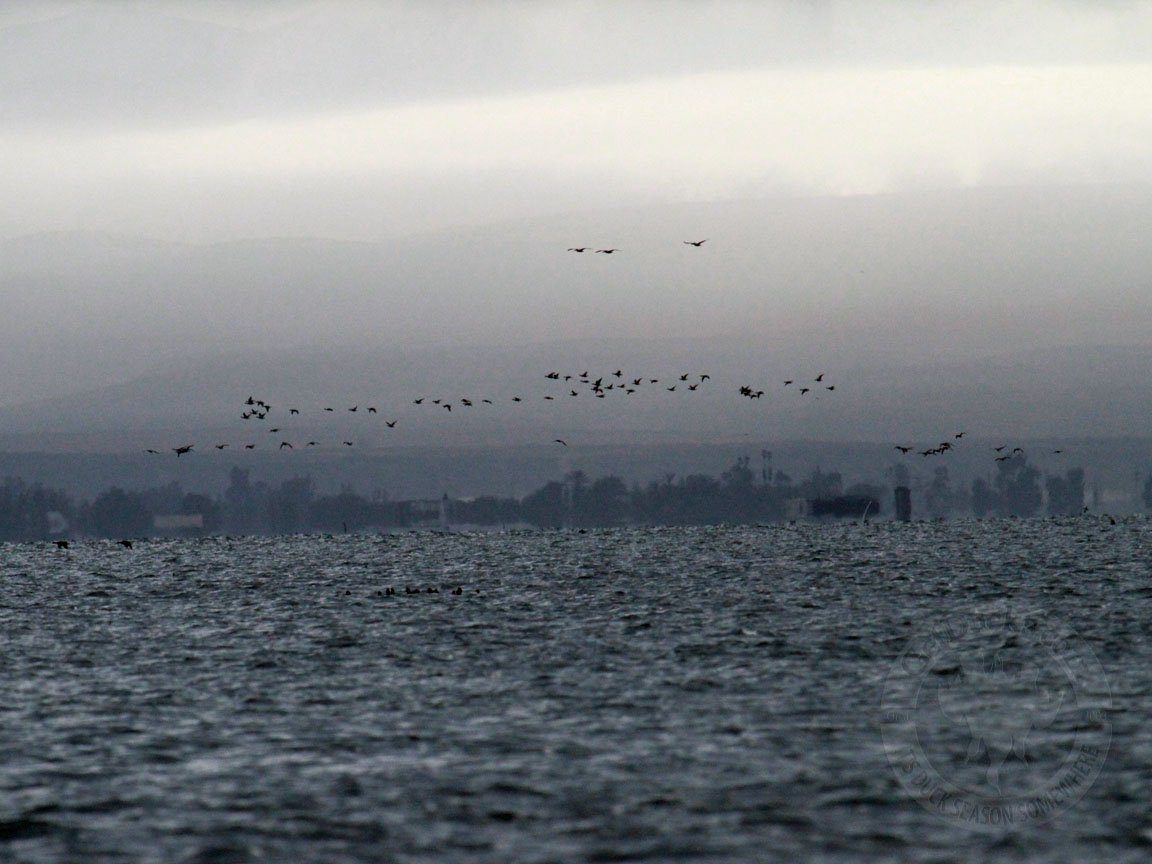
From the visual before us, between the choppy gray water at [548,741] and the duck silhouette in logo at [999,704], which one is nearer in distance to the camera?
the choppy gray water at [548,741]

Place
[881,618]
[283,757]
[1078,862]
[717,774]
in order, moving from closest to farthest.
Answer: [1078,862] → [717,774] → [283,757] → [881,618]

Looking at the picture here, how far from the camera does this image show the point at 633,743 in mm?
42562

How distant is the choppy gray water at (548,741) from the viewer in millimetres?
31703

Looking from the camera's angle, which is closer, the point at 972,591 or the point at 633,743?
the point at 633,743

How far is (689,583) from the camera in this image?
133250mm

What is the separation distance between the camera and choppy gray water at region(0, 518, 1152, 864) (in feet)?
104

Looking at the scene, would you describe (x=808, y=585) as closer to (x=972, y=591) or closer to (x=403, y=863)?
(x=972, y=591)

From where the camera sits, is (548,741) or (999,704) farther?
(999,704)

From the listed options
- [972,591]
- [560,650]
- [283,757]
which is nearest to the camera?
[283,757]

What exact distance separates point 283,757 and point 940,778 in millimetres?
18194

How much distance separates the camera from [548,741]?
4325 cm

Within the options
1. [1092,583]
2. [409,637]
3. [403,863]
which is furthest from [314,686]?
[1092,583]

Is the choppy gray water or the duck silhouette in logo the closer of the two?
the choppy gray water

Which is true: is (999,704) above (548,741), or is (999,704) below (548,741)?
below
